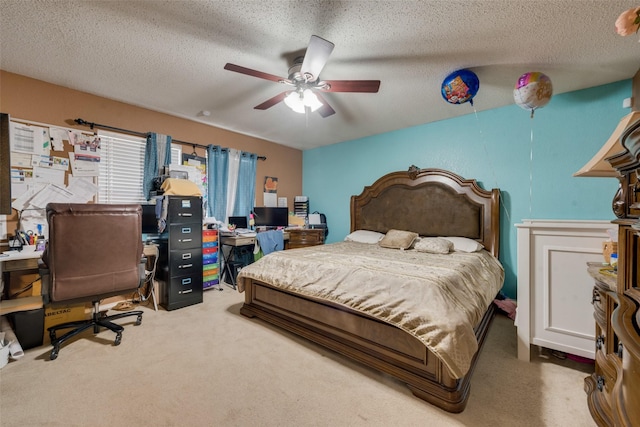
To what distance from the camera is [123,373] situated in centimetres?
183

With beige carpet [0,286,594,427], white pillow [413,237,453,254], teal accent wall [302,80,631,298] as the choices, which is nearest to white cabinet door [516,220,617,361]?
beige carpet [0,286,594,427]

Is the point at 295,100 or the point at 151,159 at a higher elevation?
the point at 295,100

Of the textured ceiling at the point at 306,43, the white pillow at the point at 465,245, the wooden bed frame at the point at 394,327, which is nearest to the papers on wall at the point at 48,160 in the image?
the textured ceiling at the point at 306,43

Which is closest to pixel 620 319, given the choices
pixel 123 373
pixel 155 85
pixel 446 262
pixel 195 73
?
pixel 446 262

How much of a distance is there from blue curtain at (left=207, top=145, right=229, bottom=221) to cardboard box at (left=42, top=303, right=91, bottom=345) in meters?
1.83

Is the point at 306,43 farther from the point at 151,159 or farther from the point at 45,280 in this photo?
the point at 45,280

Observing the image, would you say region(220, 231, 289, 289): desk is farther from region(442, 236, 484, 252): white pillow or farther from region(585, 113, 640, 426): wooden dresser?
region(585, 113, 640, 426): wooden dresser

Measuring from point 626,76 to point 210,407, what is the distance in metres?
4.43

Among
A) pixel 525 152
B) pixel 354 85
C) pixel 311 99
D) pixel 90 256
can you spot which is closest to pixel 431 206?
pixel 525 152

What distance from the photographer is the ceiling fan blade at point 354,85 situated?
6.78 ft

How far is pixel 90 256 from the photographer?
208cm

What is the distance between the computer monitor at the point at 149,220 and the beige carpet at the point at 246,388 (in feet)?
4.48

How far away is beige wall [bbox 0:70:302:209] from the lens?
2.55 m

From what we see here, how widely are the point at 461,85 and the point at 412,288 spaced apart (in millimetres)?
1894
